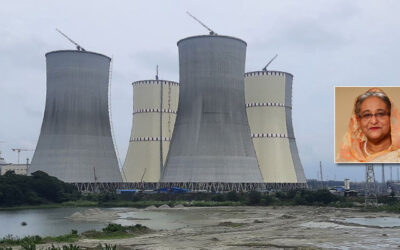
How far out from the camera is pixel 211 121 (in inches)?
1943

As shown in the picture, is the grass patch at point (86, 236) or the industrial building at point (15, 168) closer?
the grass patch at point (86, 236)

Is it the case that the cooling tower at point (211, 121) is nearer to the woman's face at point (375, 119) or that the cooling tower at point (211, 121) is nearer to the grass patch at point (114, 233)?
the woman's face at point (375, 119)

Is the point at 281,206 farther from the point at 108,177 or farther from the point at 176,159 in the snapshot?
the point at 108,177

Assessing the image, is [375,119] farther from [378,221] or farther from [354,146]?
[378,221]

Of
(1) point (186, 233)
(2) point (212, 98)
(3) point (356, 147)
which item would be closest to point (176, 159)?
(2) point (212, 98)

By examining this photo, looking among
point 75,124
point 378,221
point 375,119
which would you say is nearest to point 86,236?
point 378,221

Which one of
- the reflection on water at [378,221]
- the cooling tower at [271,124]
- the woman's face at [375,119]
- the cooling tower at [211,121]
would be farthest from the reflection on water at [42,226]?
the cooling tower at [271,124]

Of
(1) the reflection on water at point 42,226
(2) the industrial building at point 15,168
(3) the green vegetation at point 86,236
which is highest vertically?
(2) the industrial building at point 15,168

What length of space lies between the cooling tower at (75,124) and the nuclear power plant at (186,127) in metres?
0.11

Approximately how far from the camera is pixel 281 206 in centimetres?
4631

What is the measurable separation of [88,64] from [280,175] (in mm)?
24978

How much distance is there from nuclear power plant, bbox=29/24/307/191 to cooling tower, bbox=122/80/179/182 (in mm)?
122

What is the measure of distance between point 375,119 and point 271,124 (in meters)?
26.6

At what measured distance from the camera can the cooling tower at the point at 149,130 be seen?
59.2 m
